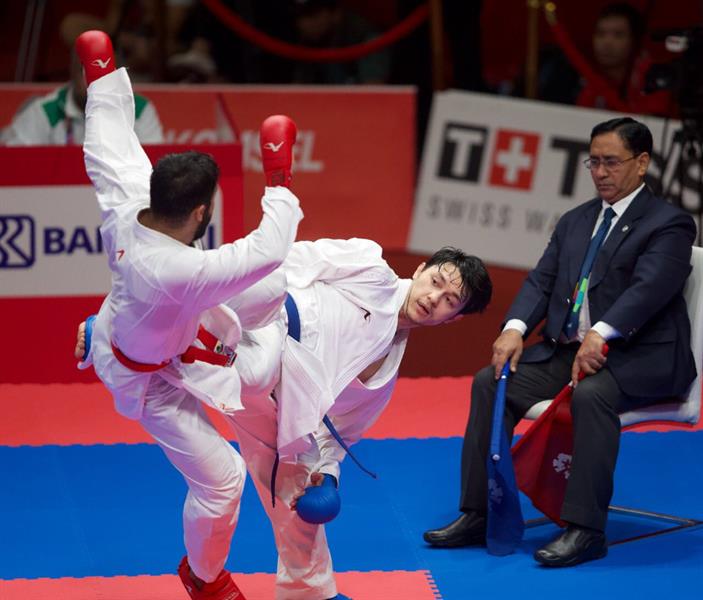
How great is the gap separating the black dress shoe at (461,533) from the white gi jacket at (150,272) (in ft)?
4.85

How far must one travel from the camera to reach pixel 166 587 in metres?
4.75

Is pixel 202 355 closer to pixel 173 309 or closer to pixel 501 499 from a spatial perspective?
pixel 173 309

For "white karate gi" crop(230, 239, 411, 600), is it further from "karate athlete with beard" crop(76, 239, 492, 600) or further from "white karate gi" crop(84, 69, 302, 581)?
"white karate gi" crop(84, 69, 302, 581)

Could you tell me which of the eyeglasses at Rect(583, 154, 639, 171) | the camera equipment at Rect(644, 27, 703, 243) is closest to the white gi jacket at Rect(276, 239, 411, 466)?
the eyeglasses at Rect(583, 154, 639, 171)

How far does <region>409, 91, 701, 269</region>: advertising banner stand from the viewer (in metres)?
9.16

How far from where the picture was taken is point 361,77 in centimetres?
1067

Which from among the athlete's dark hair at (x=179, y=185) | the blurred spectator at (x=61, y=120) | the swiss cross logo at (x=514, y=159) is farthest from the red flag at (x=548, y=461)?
the swiss cross logo at (x=514, y=159)

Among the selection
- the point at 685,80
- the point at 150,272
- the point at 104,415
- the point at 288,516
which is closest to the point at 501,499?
the point at 288,516

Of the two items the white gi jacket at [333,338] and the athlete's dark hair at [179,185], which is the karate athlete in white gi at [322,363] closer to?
the white gi jacket at [333,338]

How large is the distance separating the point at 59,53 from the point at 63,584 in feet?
25.7

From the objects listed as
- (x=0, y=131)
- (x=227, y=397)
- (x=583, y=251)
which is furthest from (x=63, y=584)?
(x=0, y=131)

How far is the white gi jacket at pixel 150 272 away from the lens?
3.71 meters

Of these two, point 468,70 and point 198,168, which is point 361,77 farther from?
point 198,168

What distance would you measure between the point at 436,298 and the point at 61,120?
14.1ft
